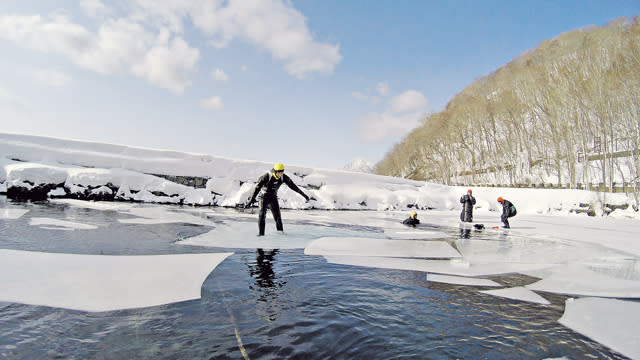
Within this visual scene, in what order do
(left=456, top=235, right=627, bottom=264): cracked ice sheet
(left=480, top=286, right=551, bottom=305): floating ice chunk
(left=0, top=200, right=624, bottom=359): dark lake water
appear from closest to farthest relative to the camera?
(left=0, top=200, right=624, bottom=359): dark lake water
(left=480, top=286, right=551, bottom=305): floating ice chunk
(left=456, top=235, right=627, bottom=264): cracked ice sheet

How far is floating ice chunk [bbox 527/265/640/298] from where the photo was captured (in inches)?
140

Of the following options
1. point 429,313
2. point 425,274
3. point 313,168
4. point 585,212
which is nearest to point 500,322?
point 429,313

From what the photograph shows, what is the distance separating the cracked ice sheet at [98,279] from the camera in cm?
266

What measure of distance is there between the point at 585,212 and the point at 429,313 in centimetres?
2303

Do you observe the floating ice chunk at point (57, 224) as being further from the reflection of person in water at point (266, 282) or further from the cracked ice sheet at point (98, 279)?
the reflection of person in water at point (266, 282)

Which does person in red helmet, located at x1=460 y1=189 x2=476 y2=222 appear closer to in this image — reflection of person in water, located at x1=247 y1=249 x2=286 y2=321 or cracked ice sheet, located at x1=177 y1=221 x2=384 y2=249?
cracked ice sheet, located at x1=177 y1=221 x2=384 y2=249

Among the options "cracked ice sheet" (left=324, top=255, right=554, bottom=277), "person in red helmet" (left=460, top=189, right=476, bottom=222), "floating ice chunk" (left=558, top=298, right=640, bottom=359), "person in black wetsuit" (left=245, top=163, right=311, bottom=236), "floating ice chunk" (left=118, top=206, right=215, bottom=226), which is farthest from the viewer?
"person in red helmet" (left=460, top=189, right=476, bottom=222)

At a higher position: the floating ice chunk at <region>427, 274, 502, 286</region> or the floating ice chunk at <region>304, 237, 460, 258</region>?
the floating ice chunk at <region>304, 237, 460, 258</region>

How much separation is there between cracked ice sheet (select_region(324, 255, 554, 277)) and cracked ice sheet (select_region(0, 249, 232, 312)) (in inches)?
91.1

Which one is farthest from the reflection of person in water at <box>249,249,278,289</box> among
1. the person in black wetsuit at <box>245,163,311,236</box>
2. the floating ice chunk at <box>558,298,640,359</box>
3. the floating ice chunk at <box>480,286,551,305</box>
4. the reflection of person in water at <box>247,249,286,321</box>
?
the floating ice chunk at <box>558,298,640,359</box>

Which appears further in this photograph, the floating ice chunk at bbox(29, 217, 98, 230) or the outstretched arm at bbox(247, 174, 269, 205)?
the outstretched arm at bbox(247, 174, 269, 205)

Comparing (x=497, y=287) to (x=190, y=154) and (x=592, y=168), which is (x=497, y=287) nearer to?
(x=190, y=154)

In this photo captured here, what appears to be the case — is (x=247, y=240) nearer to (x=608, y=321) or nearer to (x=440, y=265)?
(x=440, y=265)

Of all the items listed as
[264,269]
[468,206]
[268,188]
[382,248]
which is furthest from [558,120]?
[264,269]
